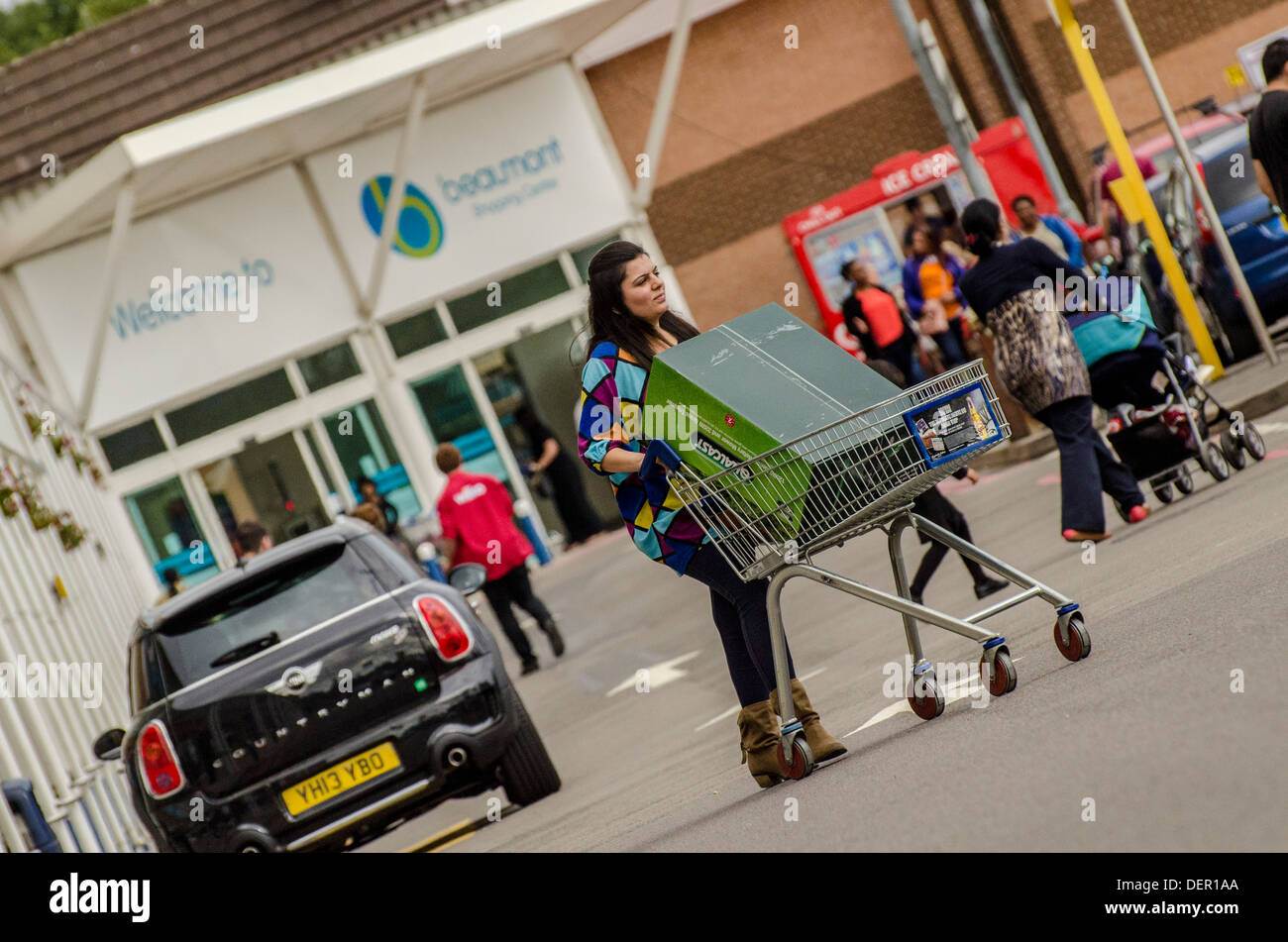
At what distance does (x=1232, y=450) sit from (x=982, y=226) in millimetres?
2203

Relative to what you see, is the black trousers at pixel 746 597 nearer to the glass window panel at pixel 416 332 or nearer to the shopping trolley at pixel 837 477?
the shopping trolley at pixel 837 477

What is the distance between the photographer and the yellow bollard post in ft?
44.3

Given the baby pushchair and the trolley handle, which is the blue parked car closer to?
the baby pushchair

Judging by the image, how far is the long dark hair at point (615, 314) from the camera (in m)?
6.18

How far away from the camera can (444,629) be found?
314 inches

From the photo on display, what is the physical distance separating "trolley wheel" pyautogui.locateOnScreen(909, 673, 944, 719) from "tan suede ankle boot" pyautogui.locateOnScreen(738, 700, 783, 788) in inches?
20.2

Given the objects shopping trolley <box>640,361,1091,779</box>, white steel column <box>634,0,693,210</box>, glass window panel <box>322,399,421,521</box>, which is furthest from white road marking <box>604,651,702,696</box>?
white steel column <box>634,0,693,210</box>

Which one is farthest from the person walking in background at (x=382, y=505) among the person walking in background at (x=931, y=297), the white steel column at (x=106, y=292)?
the person walking in background at (x=931, y=297)

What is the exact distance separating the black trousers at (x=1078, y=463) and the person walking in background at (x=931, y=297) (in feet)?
26.8

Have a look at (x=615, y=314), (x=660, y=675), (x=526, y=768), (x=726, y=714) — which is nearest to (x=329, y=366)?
(x=660, y=675)

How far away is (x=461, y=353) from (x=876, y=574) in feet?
41.4

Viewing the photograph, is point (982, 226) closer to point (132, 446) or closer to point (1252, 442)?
point (1252, 442)
